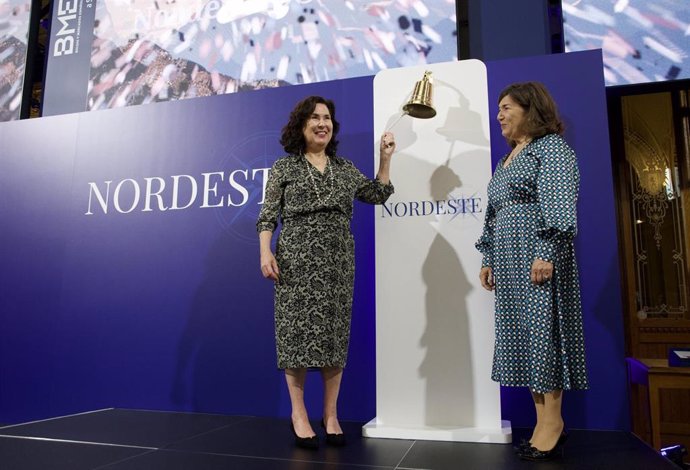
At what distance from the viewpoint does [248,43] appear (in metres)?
4.58

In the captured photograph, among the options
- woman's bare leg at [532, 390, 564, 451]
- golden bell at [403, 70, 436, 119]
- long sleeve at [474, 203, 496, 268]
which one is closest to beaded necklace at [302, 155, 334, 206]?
golden bell at [403, 70, 436, 119]

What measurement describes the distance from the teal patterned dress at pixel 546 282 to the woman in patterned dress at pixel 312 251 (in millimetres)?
669

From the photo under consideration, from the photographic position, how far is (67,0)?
5.43m

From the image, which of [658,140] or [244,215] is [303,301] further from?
[658,140]

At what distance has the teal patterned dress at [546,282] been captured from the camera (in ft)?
6.70

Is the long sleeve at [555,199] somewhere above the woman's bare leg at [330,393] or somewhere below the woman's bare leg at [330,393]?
above

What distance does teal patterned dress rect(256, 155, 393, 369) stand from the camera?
2389mm

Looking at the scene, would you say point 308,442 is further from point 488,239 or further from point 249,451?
point 488,239

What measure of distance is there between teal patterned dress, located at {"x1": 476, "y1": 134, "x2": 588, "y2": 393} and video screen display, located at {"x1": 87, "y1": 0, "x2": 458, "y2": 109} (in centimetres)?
209

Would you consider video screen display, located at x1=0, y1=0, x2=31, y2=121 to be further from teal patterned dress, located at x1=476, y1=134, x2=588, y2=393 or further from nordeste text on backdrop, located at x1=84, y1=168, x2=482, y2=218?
teal patterned dress, located at x1=476, y1=134, x2=588, y2=393

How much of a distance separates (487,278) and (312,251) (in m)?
0.76

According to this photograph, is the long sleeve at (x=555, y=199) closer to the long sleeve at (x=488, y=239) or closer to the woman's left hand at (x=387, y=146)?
the long sleeve at (x=488, y=239)

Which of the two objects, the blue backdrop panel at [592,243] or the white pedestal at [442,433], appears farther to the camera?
the blue backdrop panel at [592,243]

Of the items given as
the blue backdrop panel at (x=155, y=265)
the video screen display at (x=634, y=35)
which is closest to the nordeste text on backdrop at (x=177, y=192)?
the blue backdrop panel at (x=155, y=265)
